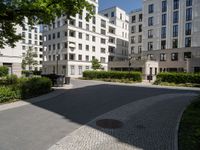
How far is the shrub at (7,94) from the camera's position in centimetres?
1138

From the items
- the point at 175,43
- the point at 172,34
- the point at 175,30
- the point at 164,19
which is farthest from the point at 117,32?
the point at 175,43

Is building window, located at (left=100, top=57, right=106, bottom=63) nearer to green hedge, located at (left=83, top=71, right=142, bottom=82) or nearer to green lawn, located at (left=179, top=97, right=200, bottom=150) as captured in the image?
green hedge, located at (left=83, top=71, right=142, bottom=82)

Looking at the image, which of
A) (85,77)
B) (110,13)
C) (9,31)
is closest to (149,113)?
(9,31)

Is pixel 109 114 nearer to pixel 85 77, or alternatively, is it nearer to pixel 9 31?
pixel 9 31

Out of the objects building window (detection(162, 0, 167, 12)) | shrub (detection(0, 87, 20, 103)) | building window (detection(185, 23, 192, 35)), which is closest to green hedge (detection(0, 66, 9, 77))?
shrub (detection(0, 87, 20, 103))

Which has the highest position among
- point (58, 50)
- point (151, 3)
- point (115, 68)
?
point (151, 3)

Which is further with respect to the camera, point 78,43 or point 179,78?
point 78,43

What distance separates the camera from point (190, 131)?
6.80 m

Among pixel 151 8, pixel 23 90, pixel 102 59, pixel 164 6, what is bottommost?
pixel 23 90

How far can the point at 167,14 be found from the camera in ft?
155

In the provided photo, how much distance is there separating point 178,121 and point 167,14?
4522 centimetres

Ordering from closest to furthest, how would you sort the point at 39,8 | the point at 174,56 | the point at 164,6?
the point at 39,8 → the point at 174,56 → the point at 164,6

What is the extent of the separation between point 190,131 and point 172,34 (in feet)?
145

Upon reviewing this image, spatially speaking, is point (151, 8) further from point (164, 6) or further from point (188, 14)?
point (188, 14)
